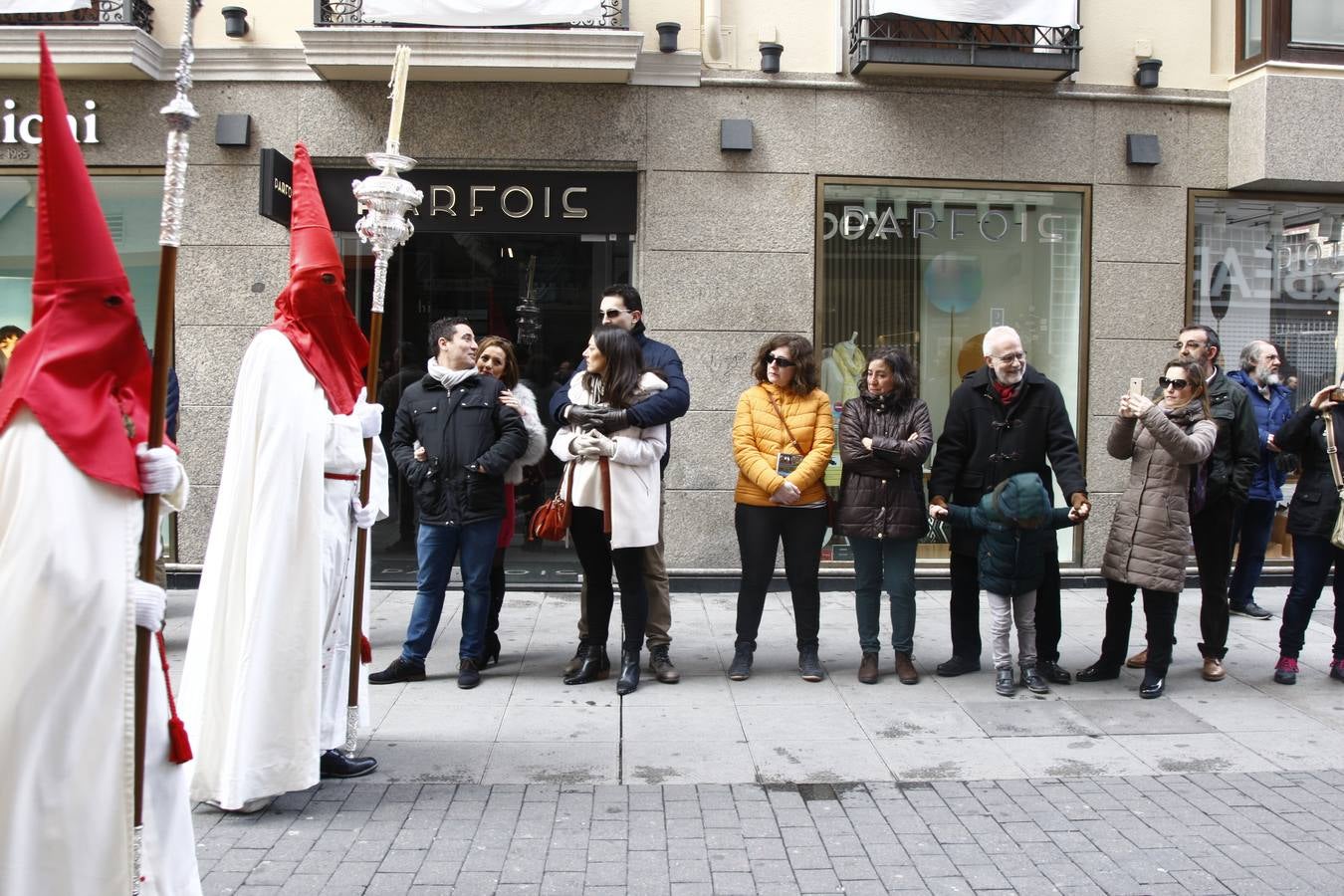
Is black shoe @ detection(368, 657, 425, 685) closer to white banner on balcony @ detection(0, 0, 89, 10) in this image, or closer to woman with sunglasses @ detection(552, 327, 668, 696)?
woman with sunglasses @ detection(552, 327, 668, 696)

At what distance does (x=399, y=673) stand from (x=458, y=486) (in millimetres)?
1149

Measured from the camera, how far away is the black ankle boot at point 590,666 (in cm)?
695

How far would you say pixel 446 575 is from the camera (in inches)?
275

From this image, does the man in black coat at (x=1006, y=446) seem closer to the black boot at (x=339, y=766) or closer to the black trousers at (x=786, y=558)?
the black trousers at (x=786, y=558)

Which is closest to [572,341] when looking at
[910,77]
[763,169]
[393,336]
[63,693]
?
[393,336]

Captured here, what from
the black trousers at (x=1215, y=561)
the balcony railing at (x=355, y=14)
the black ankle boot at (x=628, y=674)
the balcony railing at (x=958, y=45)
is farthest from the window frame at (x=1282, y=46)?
the black ankle boot at (x=628, y=674)

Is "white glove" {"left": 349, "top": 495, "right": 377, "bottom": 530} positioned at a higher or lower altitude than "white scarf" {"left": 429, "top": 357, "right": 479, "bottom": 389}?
lower

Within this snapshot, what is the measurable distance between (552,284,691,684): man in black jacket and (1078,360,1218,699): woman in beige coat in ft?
8.18

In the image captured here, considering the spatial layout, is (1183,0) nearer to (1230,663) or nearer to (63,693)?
(1230,663)

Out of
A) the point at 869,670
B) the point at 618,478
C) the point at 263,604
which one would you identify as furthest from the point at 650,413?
the point at 263,604

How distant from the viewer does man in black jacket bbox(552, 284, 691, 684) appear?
21.6 ft

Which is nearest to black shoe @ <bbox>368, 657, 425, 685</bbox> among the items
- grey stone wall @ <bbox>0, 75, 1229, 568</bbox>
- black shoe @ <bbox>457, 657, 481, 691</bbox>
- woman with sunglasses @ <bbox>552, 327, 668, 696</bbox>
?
black shoe @ <bbox>457, 657, 481, 691</bbox>

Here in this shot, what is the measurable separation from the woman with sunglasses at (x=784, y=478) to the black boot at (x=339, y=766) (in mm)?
2485

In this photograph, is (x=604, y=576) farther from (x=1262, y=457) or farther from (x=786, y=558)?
(x=1262, y=457)
